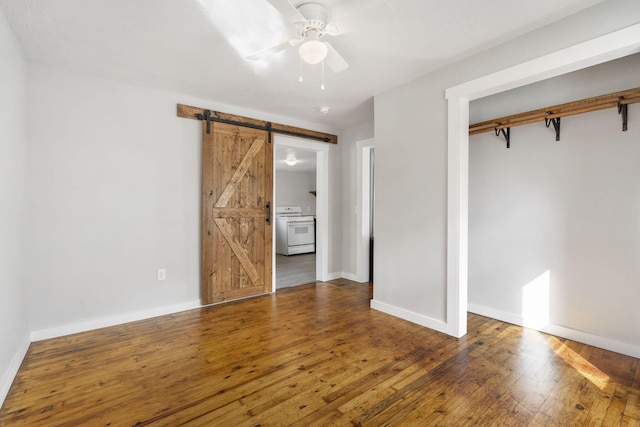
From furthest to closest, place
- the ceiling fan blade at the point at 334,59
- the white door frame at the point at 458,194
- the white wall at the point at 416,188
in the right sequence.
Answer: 1. the white wall at the point at 416,188
2. the white door frame at the point at 458,194
3. the ceiling fan blade at the point at 334,59

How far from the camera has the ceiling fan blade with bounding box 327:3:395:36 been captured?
64.7 inches

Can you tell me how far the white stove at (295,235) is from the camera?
23.5 ft

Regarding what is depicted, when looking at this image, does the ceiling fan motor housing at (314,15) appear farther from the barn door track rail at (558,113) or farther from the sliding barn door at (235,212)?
the sliding barn door at (235,212)

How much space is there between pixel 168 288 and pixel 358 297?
2231 mm

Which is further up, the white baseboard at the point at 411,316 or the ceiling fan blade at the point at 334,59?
the ceiling fan blade at the point at 334,59

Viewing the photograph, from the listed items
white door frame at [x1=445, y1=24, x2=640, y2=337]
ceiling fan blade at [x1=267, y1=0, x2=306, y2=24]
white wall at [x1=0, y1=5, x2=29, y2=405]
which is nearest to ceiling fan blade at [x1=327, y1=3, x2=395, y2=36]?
ceiling fan blade at [x1=267, y1=0, x2=306, y2=24]

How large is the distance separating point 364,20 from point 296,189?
7.68m

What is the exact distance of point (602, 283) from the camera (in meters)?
2.46

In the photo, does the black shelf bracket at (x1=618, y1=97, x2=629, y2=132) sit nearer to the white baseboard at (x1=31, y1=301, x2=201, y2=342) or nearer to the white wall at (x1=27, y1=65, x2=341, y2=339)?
the white wall at (x1=27, y1=65, x2=341, y2=339)

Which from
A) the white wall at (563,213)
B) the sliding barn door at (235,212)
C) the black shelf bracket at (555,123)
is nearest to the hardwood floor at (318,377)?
the white wall at (563,213)

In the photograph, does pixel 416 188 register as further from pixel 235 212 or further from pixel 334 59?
pixel 235 212

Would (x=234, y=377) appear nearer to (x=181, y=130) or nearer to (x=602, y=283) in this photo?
(x=181, y=130)

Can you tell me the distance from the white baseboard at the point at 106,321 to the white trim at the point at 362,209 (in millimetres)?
2366

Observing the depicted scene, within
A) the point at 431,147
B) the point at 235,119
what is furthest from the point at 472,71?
the point at 235,119
